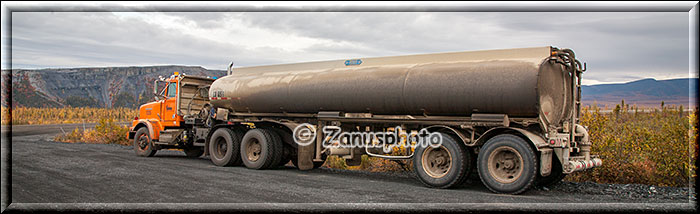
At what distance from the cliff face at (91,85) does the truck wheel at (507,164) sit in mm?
64107

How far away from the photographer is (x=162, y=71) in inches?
3177

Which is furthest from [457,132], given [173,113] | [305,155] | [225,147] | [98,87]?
[98,87]

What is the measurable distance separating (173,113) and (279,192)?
27.6ft

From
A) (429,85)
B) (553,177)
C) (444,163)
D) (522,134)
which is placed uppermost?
(429,85)

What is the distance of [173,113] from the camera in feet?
53.0

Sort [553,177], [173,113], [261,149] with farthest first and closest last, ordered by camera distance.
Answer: [173,113] → [261,149] → [553,177]

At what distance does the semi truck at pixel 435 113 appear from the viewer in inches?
354

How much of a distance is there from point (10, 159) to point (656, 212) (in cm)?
1491

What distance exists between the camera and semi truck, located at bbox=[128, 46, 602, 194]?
29.5 ft

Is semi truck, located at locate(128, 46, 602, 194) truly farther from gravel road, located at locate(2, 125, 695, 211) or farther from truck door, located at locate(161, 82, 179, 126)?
truck door, located at locate(161, 82, 179, 126)

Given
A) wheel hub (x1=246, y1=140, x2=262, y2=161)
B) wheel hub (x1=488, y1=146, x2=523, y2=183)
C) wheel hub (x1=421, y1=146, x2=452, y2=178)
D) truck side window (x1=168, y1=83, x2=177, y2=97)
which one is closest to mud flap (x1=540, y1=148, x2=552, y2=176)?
wheel hub (x1=488, y1=146, x2=523, y2=183)

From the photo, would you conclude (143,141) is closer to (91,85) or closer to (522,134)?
(522,134)

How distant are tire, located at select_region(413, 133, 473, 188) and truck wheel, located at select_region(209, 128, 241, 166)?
5418 millimetres

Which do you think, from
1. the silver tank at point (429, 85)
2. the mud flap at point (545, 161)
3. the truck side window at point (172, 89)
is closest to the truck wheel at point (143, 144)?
the truck side window at point (172, 89)
